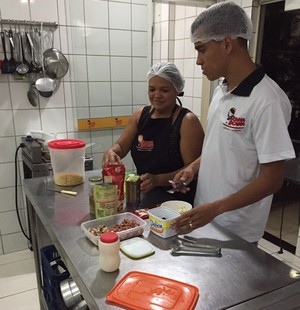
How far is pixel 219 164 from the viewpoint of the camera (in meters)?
1.18

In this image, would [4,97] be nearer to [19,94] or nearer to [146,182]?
[19,94]

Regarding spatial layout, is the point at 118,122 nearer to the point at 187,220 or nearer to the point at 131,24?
the point at 131,24

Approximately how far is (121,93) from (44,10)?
2.70ft

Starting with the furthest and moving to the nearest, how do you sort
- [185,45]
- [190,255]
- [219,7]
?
1. [185,45]
2. [219,7]
3. [190,255]

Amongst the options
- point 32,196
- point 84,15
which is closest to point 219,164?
point 32,196

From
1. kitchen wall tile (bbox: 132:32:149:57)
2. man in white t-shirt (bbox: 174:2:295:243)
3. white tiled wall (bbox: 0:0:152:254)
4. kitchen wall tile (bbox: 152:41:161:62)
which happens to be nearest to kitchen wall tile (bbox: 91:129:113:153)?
white tiled wall (bbox: 0:0:152:254)

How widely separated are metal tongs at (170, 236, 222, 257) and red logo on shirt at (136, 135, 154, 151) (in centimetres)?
67

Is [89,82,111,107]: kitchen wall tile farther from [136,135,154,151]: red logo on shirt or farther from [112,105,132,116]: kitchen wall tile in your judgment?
[136,135,154,151]: red logo on shirt

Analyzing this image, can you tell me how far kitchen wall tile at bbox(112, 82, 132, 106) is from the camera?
2590 mm

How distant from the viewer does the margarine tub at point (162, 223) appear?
1.02 m

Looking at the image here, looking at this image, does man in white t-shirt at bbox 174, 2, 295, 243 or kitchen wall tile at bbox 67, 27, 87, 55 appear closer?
man in white t-shirt at bbox 174, 2, 295, 243

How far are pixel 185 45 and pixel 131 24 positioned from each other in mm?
850

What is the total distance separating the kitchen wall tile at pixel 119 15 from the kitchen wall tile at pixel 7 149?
46.2 inches

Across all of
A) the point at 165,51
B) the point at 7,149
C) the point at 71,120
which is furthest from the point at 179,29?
the point at 7,149
